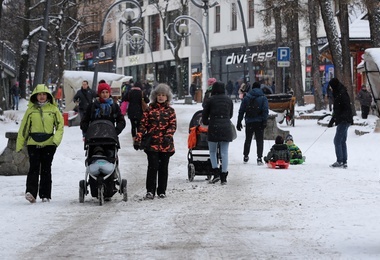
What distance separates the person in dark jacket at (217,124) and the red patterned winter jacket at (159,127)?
2.41 meters

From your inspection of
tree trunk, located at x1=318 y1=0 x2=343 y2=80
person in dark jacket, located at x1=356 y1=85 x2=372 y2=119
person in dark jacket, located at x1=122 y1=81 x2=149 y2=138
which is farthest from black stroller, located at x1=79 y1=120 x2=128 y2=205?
person in dark jacket, located at x1=356 y1=85 x2=372 y2=119

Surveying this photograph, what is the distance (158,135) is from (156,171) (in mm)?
499

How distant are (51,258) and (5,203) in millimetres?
5261

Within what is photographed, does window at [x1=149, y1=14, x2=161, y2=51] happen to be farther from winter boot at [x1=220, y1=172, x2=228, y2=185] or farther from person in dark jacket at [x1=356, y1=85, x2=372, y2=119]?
winter boot at [x1=220, y1=172, x2=228, y2=185]

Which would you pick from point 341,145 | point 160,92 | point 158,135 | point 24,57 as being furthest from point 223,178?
point 24,57

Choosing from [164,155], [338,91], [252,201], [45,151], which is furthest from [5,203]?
[338,91]

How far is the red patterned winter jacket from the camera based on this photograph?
46.3 feet

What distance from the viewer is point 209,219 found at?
37.5ft

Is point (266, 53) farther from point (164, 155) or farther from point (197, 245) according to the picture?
point (197, 245)

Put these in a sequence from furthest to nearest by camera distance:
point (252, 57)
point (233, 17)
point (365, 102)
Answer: point (233, 17) → point (252, 57) → point (365, 102)

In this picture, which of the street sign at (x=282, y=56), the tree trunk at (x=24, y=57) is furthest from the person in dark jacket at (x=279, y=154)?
the tree trunk at (x=24, y=57)

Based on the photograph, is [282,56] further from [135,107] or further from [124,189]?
[124,189]

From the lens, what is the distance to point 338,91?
19828 millimetres

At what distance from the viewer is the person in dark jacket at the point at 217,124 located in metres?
16.5
